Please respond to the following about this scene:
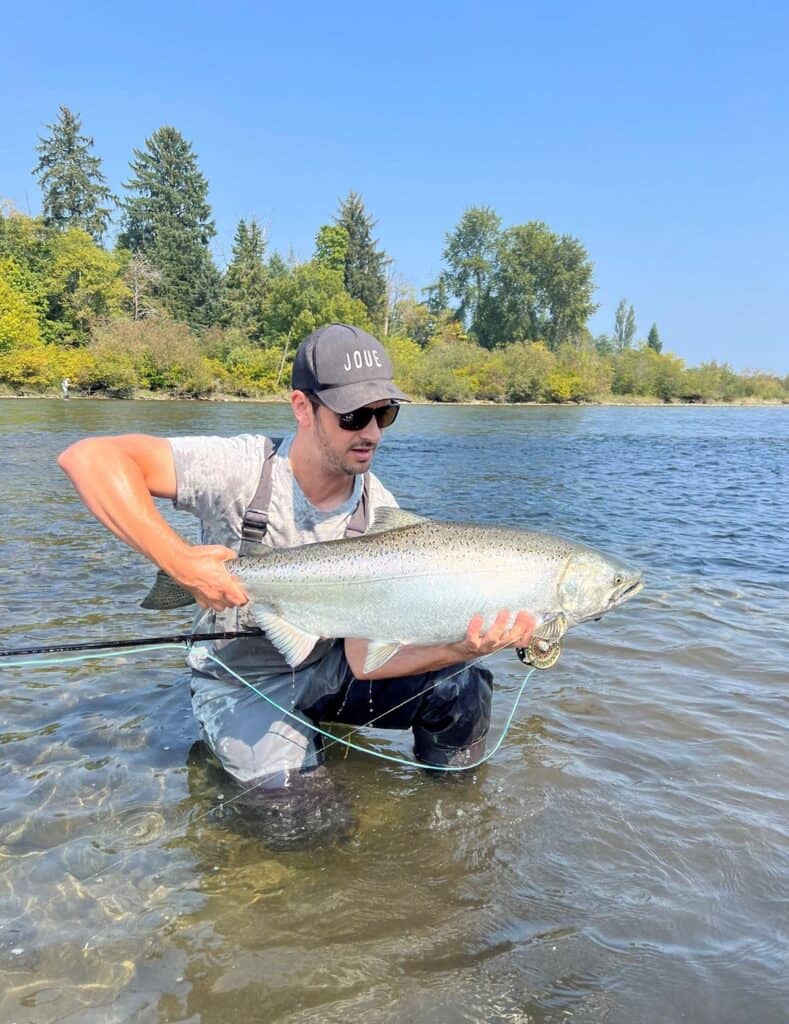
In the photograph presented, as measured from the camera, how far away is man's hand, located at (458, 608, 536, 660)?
10.6 ft

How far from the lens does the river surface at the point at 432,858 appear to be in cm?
271

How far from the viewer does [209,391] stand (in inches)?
2197

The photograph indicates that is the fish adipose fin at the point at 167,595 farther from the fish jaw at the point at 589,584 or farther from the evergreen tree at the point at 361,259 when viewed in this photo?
the evergreen tree at the point at 361,259

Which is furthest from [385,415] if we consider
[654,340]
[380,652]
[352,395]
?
[654,340]

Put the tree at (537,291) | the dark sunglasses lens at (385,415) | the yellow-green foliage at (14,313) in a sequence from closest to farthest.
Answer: the dark sunglasses lens at (385,415), the yellow-green foliage at (14,313), the tree at (537,291)

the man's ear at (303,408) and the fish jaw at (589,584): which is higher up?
the man's ear at (303,408)

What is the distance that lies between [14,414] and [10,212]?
1699 inches

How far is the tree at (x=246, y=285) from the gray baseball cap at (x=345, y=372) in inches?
2826

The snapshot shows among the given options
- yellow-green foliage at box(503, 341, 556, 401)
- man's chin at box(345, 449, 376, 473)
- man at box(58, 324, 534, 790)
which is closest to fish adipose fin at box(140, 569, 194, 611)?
man at box(58, 324, 534, 790)

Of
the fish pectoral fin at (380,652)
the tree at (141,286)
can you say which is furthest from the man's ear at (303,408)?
the tree at (141,286)

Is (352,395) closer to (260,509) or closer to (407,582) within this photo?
(260,509)

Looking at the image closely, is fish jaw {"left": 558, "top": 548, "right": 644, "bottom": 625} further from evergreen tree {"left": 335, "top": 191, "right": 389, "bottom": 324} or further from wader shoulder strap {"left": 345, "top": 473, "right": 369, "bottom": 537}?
evergreen tree {"left": 335, "top": 191, "right": 389, "bottom": 324}

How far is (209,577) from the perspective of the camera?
316 cm

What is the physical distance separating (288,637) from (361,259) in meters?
82.5
